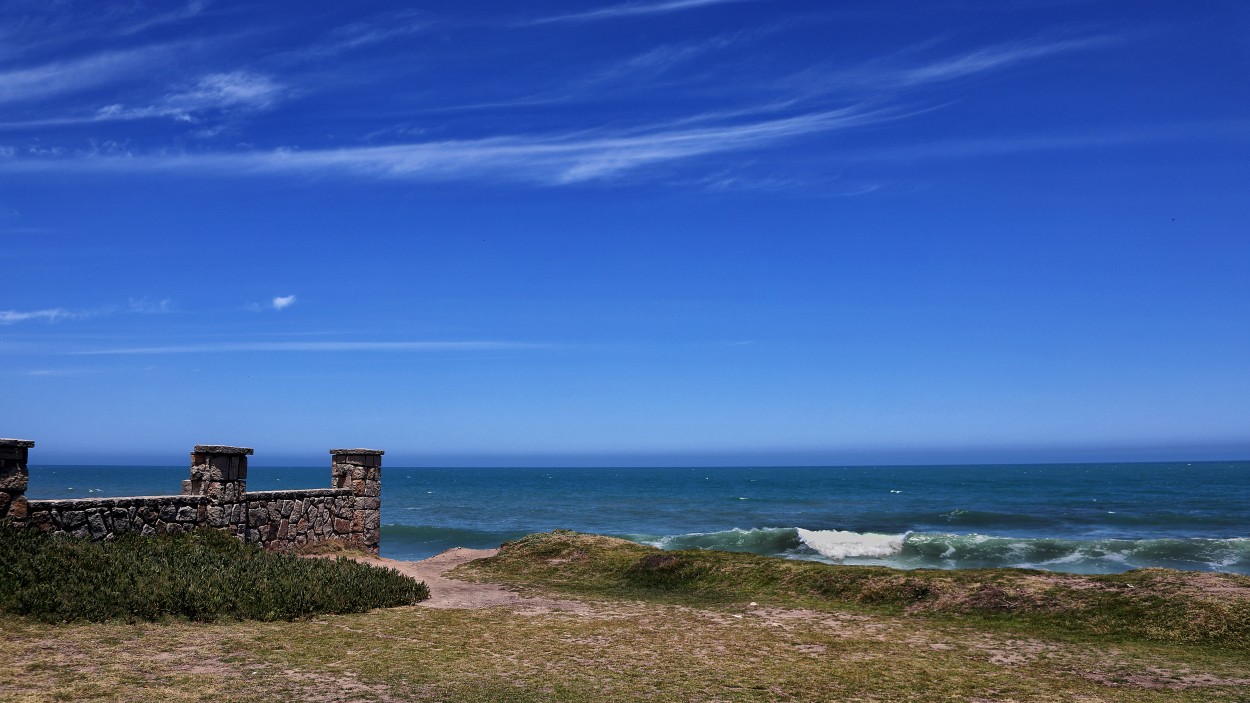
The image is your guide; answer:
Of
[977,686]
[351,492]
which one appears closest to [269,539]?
[351,492]

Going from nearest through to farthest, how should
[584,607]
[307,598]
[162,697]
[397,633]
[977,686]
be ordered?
[162,697] → [977,686] → [397,633] → [307,598] → [584,607]

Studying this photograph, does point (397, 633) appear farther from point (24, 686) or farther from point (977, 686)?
point (977, 686)

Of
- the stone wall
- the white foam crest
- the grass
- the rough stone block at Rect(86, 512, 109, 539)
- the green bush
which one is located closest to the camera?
the grass

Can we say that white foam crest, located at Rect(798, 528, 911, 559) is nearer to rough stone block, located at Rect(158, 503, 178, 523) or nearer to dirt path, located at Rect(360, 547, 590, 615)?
dirt path, located at Rect(360, 547, 590, 615)

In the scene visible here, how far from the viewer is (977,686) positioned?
438 inches

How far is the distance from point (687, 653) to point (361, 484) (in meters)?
14.2

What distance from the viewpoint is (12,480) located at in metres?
15.0

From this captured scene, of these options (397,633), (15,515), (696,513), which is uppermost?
(15,515)

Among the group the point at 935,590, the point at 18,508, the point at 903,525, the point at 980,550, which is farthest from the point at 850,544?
the point at 18,508

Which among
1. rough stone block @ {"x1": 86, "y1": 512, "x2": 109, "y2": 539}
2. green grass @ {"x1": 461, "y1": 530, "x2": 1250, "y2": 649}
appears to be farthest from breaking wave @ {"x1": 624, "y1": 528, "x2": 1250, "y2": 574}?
rough stone block @ {"x1": 86, "y1": 512, "x2": 109, "y2": 539}

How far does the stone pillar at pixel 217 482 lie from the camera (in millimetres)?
19156

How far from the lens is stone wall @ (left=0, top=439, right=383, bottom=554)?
1531cm

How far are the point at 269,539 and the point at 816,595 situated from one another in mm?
13065

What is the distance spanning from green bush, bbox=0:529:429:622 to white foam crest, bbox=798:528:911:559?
26020 mm
